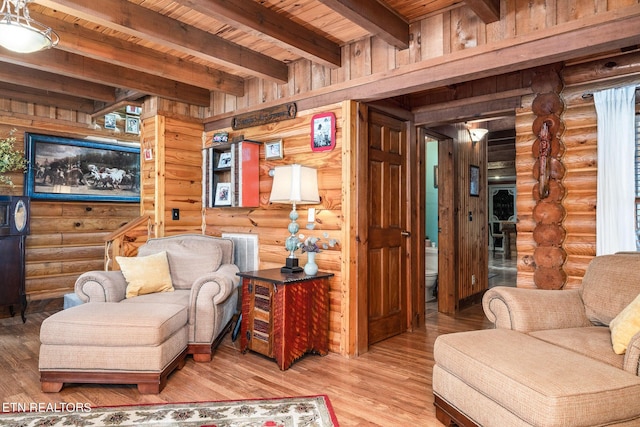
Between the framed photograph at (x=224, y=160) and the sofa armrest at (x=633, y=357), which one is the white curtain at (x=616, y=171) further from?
the framed photograph at (x=224, y=160)

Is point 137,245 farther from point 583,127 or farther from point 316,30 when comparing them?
point 583,127

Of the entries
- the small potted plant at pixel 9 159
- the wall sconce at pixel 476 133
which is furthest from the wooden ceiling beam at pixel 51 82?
the wall sconce at pixel 476 133

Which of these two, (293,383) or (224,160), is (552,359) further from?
(224,160)

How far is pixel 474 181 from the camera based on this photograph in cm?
527

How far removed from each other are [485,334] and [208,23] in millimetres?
2751

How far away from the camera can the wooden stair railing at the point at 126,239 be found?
3947 mm

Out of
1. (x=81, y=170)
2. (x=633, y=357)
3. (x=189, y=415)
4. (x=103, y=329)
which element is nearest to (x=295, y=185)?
(x=103, y=329)

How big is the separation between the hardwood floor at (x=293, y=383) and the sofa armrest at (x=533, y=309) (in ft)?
2.23

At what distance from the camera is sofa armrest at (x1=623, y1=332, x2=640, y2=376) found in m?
1.73

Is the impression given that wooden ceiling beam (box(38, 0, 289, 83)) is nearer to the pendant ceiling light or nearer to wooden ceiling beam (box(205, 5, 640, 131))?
the pendant ceiling light

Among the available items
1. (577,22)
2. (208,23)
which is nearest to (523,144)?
(577,22)

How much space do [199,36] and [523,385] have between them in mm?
2989

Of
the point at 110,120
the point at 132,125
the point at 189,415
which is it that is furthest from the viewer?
the point at 132,125

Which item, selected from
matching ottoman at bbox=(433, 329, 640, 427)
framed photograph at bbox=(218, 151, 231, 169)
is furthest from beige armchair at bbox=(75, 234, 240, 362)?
matching ottoman at bbox=(433, 329, 640, 427)
